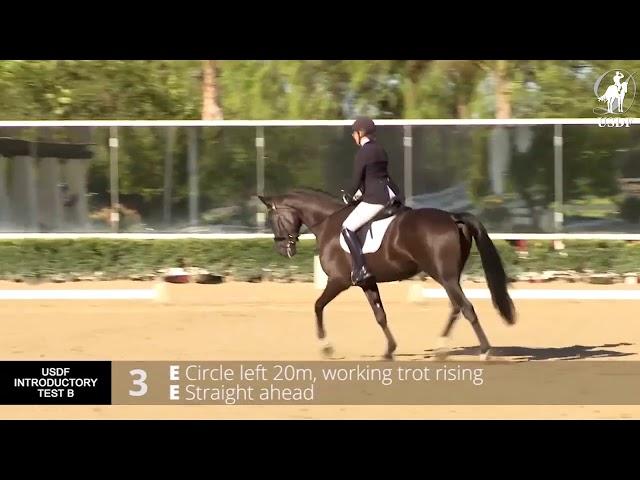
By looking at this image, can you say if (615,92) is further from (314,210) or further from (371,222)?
(371,222)

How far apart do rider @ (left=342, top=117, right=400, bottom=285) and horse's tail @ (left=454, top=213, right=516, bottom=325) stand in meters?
0.67

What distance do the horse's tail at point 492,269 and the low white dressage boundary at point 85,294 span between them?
557 centimetres

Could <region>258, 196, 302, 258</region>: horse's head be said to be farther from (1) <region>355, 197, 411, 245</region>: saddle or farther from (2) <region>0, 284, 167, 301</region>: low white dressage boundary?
(2) <region>0, 284, 167, 301</region>: low white dressage boundary

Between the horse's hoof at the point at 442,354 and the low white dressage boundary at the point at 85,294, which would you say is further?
the low white dressage boundary at the point at 85,294

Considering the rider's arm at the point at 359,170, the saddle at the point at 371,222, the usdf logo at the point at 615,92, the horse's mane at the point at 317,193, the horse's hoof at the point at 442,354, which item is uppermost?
the usdf logo at the point at 615,92

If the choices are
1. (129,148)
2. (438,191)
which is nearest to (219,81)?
(129,148)

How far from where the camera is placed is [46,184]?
17031mm

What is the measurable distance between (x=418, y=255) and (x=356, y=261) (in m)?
0.52

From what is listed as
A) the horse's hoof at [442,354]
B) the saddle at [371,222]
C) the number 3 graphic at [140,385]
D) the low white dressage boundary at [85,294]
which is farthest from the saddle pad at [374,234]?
the low white dressage boundary at [85,294]

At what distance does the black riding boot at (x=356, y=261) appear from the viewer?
9.88m

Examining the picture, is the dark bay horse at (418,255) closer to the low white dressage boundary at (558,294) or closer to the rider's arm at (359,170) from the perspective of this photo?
the rider's arm at (359,170)

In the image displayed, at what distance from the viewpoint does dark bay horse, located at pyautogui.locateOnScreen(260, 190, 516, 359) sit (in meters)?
9.64

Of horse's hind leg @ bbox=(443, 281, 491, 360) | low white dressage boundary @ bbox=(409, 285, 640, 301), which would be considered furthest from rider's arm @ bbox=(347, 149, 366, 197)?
low white dressage boundary @ bbox=(409, 285, 640, 301)

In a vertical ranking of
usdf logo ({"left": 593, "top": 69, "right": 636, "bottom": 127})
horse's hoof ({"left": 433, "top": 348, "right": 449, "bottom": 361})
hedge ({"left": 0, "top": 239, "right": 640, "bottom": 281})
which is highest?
usdf logo ({"left": 593, "top": 69, "right": 636, "bottom": 127})
